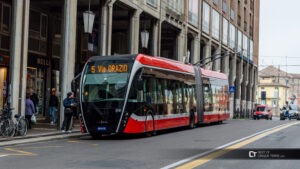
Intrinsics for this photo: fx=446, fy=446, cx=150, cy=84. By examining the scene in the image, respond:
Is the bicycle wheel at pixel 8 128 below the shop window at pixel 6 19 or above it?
below

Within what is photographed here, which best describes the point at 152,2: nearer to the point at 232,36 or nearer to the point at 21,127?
the point at 21,127

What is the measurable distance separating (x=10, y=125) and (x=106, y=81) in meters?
3.78

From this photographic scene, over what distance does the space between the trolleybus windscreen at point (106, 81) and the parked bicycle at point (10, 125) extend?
2.51m

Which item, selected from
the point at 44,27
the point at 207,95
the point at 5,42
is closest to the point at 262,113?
the point at 207,95

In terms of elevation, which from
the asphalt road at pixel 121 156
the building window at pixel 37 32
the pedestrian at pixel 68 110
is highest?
the building window at pixel 37 32

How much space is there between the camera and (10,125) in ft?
52.5

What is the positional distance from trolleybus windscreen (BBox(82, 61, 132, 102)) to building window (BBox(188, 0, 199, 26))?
75.3 feet

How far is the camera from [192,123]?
910 inches

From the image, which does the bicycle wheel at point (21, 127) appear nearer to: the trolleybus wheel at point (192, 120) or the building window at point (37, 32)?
the trolleybus wheel at point (192, 120)

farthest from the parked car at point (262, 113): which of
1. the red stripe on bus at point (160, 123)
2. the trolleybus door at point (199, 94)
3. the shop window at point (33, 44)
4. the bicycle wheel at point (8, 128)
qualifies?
the bicycle wheel at point (8, 128)

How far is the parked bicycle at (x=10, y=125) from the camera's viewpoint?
15930 millimetres

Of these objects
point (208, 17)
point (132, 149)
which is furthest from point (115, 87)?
point (208, 17)

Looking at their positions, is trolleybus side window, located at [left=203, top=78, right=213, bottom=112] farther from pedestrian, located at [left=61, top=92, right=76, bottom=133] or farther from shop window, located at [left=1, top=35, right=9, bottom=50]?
shop window, located at [left=1, top=35, right=9, bottom=50]

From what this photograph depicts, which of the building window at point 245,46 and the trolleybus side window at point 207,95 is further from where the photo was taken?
the building window at point 245,46
